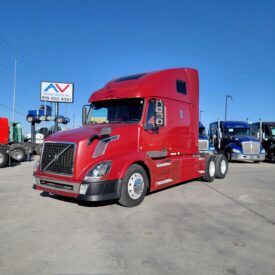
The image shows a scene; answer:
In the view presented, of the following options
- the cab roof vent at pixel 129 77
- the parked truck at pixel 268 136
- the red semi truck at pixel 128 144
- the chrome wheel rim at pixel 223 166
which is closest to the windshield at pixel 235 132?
the parked truck at pixel 268 136

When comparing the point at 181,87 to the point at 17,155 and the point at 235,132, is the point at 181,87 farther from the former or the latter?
the point at 17,155

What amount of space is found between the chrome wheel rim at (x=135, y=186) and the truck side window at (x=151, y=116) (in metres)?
1.26

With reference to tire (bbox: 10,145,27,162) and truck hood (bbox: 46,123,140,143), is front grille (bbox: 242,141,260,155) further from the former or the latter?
tire (bbox: 10,145,27,162)

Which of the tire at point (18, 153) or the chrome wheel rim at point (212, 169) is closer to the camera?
the chrome wheel rim at point (212, 169)

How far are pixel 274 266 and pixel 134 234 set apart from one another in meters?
2.10

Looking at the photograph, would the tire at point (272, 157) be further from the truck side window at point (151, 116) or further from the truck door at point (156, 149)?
the truck side window at point (151, 116)

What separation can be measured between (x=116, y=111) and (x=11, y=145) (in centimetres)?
1270

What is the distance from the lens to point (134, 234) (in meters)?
4.69

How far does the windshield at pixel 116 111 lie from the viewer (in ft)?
22.8

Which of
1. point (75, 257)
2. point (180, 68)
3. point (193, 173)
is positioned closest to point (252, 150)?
point (193, 173)

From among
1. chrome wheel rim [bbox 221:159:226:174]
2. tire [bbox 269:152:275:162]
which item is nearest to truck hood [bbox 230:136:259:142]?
tire [bbox 269:152:275:162]

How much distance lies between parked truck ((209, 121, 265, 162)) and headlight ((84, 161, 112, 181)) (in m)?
12.7

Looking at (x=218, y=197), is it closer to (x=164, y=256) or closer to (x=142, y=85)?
(x=142, y=85)

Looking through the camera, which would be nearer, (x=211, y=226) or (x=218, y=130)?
(x=211, y=226)
